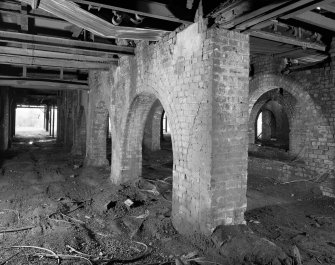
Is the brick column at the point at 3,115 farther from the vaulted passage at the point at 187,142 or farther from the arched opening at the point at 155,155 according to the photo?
the arched opening at the point at 155,155

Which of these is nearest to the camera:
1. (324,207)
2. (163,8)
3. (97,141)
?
(163,8)

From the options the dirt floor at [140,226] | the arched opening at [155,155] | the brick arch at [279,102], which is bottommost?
the dirt floor at [140,226]

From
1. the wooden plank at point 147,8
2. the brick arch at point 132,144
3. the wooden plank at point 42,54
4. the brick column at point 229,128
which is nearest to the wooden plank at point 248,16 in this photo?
the brick column at point 229,128

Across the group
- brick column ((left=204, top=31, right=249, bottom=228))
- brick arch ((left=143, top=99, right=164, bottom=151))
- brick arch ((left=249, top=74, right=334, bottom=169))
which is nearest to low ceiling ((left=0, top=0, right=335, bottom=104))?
brick column ((left=204, top=31, right=249, bottom=228))

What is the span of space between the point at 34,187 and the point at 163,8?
6.58 m

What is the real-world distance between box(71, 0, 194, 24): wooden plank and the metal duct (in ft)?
1.30

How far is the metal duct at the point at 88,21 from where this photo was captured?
393cm

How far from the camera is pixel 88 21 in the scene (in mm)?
4387

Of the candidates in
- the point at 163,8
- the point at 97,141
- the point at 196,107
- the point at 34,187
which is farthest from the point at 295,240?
the point at 97,141

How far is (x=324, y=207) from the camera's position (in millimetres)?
6633

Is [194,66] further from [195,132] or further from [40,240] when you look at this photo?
[40,240]

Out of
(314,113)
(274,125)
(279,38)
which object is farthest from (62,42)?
(274,125)

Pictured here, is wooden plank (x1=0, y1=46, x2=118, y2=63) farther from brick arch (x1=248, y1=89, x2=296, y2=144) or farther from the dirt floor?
brick arch (x1=248, y1=89, x2=296, y2=144)

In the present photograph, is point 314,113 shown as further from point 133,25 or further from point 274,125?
point 274,125
